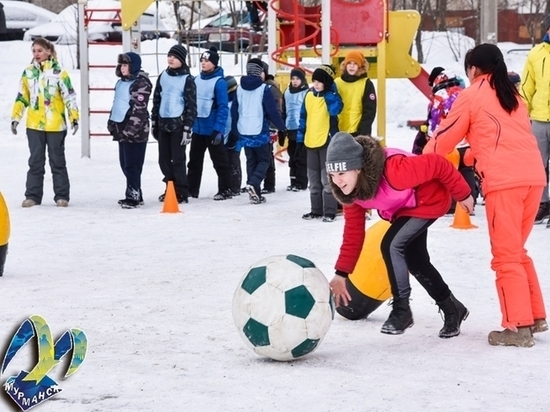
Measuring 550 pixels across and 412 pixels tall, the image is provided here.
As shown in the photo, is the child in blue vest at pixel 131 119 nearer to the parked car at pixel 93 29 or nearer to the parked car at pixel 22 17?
A: the parked car at pixel 93 29

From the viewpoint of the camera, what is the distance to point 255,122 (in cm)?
1256

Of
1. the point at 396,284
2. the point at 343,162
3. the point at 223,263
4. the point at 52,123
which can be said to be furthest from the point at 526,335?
the point at 52,123

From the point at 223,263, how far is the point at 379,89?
7.53 meters

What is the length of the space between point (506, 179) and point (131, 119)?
6.71 metres

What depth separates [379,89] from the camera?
51.2ft

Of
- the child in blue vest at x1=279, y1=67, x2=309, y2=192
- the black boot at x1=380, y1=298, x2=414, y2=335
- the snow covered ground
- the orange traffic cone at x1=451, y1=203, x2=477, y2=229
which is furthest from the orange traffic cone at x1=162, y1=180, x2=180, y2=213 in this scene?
the black boot at x1=380, y1=298, x2=414, y2=335

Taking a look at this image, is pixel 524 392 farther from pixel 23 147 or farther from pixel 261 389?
pixel 23 147

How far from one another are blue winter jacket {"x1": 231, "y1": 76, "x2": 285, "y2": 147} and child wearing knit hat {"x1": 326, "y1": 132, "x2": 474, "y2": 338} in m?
6.39

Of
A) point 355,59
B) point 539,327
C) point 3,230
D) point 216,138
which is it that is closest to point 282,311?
point 539,327

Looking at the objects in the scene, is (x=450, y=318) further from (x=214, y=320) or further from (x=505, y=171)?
(x=214, y=320)

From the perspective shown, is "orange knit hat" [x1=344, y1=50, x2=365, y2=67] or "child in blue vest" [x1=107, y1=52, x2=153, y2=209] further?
"child in blue vest" [x1=107, y1=52, x2=153, y2=209]

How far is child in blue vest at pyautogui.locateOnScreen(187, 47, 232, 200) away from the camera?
1257 cm

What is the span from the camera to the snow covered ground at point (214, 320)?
5.00 metres

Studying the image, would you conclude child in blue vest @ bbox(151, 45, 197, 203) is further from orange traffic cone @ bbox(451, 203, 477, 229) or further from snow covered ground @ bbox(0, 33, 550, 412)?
orange traffic cone @ bbox(451, 203, 477, 229)
